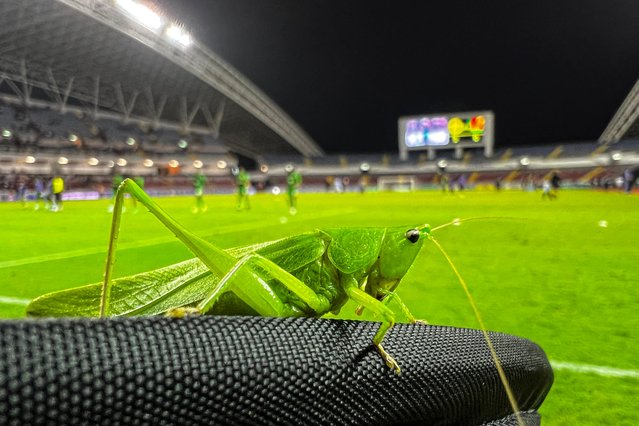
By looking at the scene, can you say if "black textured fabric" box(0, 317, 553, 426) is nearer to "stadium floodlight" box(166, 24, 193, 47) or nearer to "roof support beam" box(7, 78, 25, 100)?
"stadium floodlight" box(166, 24, 193, 47)

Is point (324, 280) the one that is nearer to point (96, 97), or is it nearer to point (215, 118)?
point (96, 97)

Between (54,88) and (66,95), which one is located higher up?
(54,88)

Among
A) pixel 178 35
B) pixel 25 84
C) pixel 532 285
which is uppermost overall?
pixel 178 35

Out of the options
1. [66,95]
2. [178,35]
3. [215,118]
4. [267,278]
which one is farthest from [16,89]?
[267,278]

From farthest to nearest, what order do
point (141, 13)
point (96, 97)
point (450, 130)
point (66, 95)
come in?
1. point (450, 130)
2. point (96, 97)
3. point (66, 95)
4. point (141, 13)

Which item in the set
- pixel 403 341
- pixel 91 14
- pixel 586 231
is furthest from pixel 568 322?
pixel 91 14

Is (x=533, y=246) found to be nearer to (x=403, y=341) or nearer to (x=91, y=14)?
(x=403, y=341)
